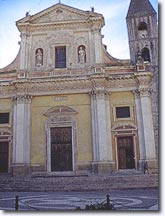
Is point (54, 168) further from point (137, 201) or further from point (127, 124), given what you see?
point (137, 201)

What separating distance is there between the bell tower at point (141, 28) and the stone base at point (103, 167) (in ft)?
18.4

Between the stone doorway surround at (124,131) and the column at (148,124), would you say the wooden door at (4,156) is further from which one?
the column at (148,124)

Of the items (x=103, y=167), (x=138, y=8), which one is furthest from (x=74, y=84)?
(x=138, y=8)

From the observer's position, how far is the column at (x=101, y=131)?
30.0ft

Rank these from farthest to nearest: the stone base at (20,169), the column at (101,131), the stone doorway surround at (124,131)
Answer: the stone doorway surround at (124,131) < the column at (101,131) < the stone base at (20,169)

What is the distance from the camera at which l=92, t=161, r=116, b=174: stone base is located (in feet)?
29.3

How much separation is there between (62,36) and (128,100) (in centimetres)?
323

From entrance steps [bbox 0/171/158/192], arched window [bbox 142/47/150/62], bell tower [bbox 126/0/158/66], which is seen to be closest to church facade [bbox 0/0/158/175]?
entrance steps [bbox 0/171/158/192]

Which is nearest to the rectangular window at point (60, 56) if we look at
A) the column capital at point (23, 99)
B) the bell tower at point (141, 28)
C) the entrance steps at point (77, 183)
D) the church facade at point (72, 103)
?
the church facade at point (72, 103)

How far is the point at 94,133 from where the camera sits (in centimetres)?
951

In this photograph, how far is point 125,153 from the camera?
9594mm

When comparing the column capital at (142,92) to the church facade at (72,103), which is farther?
the column capital at (142,92)

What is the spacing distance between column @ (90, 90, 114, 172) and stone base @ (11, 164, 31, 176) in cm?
203

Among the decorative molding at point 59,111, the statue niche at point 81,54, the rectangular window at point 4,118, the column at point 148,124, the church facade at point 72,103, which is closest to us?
the column at point 148,124
